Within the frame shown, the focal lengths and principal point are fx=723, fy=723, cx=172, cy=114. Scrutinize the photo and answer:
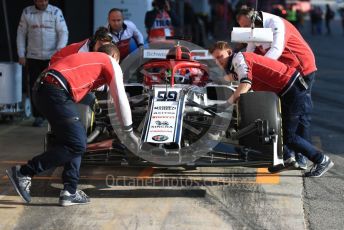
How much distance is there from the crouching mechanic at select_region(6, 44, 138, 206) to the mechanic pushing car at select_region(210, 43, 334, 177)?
3.84 ft

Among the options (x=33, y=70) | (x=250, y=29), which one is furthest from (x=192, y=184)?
(x=33, y=70)

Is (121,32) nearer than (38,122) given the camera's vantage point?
Yes

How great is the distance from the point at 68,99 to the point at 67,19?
23.2ft

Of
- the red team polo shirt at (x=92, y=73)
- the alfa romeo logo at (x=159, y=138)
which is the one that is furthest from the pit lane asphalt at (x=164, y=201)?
the red team polo shirt at (x=92, y=73)

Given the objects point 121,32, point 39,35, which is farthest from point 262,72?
point 39,35

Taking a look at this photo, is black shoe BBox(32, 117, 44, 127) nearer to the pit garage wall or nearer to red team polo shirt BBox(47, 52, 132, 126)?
the pit garage wall

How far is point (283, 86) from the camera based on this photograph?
696cm

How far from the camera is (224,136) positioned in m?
6.84

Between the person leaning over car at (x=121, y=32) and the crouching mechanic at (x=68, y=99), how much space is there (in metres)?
2.97

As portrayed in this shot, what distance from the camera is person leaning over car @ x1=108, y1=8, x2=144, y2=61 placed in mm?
9289

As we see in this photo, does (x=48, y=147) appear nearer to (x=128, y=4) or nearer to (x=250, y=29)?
(x=250, y=29)

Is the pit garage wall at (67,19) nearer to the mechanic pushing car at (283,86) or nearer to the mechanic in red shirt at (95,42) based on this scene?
the mechanic in red shirt at (95,42)

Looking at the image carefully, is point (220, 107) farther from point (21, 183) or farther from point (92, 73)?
point (21, 183)

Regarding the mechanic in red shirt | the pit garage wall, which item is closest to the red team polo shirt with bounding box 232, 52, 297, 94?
Answer: the mechanic in red shirt
